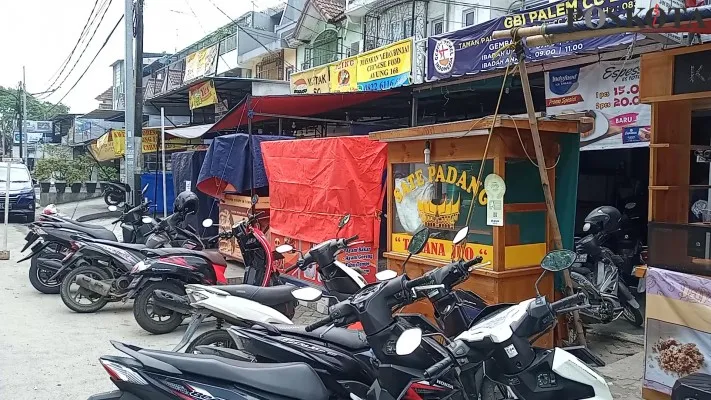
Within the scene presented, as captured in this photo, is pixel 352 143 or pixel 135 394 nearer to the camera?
pixel 135 394

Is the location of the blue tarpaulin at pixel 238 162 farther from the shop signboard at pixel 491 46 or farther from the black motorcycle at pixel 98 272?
the shop signboard at pixel 491 46

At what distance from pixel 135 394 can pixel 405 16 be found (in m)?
15.3

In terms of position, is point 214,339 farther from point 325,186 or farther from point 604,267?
point 604,267

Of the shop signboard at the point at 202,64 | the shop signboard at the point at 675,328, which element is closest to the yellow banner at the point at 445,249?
the shop signboard at the point at 675,328

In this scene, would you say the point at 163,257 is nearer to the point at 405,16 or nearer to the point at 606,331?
the point at 606,331

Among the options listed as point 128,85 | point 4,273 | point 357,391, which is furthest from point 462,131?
point 128,85

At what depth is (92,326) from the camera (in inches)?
257

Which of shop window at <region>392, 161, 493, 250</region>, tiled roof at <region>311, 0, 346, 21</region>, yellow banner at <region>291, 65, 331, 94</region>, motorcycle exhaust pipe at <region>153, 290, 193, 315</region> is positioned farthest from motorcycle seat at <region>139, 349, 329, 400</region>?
tiled roof at <region>311, 0, 346, 21</region>

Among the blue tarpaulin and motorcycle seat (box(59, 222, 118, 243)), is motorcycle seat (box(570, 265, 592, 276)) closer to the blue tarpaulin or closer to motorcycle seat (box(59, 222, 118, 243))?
the blue tarpaulin

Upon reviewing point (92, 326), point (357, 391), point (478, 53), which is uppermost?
point (478, 53)

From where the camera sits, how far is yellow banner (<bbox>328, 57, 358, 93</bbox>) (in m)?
12.0

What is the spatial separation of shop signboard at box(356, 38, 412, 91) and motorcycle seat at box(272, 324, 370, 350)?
7435 mm

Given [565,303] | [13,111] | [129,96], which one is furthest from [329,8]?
[13,111]

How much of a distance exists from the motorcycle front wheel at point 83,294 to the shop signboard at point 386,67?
5.68 meters
